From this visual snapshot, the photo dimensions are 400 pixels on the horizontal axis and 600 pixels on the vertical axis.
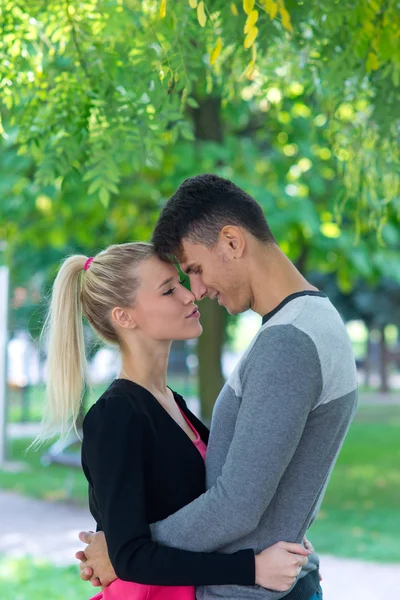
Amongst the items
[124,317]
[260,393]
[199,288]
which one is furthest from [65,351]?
[260,393]

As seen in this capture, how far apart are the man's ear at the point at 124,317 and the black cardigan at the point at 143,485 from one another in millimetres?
218

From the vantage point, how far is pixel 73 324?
2832 mm

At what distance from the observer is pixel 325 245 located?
9.76 metres

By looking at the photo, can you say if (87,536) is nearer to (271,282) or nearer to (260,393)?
(260,393)

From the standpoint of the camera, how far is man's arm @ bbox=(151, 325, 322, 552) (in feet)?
7.11

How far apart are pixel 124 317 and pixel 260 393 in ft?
2.21

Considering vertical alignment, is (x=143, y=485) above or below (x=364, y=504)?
above

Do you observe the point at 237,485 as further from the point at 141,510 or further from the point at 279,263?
the point at 279,263

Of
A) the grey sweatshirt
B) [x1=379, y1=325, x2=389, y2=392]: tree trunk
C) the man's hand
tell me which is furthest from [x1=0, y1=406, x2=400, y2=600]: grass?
[x1=379, y1=325, x2=389, y2=392]: tree trunk

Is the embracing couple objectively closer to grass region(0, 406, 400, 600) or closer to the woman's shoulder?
the woman's shoulder

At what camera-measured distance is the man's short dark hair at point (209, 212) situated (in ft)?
7.88

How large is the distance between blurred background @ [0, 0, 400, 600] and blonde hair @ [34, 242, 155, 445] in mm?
104

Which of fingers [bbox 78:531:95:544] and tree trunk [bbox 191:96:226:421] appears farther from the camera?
tree trunk [bbox 191:96:226:421]

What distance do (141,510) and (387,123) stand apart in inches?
88.7
